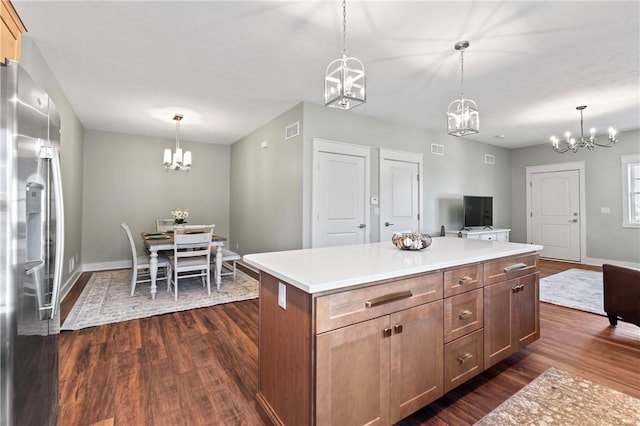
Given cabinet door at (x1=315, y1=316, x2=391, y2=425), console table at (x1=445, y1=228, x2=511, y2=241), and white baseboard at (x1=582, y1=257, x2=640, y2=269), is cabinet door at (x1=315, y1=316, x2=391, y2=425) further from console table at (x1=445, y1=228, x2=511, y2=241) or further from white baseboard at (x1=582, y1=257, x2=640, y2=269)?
white baseboard at (x1=582, y1=257, x2=640, y2=269)

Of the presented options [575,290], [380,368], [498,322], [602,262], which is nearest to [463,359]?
[498,322]

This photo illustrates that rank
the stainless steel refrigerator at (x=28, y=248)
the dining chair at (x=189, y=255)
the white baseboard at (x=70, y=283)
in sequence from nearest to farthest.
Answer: the stainless steel refrigerator at (x=28, y=248) < the dining chair at (x=189, y=255) < the white baseboard at (x=70, y=283)

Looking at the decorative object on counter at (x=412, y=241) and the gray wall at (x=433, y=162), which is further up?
the gray wall at (x=433, y=162)

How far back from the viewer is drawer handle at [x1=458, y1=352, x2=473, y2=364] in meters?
1.90

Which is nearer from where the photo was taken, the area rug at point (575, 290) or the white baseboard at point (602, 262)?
the area rug at point (575, 290)

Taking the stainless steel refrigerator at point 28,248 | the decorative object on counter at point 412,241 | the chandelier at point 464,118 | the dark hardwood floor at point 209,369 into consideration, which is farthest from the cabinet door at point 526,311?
the stainless steel refrigerator at point 28,248

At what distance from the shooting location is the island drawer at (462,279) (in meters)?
1.83

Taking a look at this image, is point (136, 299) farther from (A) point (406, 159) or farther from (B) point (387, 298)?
(A) point (406, 159)

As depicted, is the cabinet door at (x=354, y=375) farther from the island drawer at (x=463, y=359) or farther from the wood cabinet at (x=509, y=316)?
the wood cabinet at (x=509, y=316)

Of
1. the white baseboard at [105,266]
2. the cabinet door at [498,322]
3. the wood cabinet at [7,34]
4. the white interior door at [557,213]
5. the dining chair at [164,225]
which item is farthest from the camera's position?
the white interior door at [557,213]

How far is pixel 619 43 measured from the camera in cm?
272

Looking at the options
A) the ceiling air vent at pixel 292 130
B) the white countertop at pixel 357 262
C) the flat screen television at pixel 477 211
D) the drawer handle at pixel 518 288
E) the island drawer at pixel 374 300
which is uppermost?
the ceiling air vent at pixel 292 130

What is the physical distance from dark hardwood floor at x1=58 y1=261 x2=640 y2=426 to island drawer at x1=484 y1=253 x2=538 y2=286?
73 centimetres

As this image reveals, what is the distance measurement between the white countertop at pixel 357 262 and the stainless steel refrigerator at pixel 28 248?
96 centimetres
